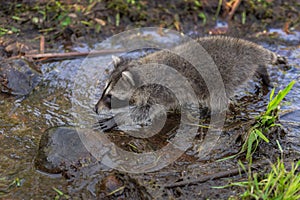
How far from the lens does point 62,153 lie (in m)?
4.16

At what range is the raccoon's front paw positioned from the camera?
4922 mm

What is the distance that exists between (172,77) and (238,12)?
343 centimetres

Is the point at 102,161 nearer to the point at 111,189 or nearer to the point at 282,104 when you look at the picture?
the point at 111,189

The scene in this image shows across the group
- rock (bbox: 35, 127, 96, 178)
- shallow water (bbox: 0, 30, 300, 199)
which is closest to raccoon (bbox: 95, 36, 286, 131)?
shallow water (bbox: 0, 30, 300, 199)

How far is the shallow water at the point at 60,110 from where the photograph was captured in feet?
13.0

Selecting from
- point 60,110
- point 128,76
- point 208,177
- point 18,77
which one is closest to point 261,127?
point 208,177

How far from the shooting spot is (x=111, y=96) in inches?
199

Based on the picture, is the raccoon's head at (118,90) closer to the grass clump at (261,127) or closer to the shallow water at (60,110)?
the shallow water at (60,110)

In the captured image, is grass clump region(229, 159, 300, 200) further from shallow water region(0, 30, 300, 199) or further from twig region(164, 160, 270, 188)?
shallow water region(0, 30, 300, 199)

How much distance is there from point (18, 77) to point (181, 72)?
90.5 inches

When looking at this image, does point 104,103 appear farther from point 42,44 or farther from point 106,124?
point 42,44

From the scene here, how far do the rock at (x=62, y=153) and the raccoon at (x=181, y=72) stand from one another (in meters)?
0.70

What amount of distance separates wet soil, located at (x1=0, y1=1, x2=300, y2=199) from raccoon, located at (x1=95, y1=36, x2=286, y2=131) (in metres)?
0.32

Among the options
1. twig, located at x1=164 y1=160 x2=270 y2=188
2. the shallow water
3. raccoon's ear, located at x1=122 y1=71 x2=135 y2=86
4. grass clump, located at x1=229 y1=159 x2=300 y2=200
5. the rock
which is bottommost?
the shallow water
